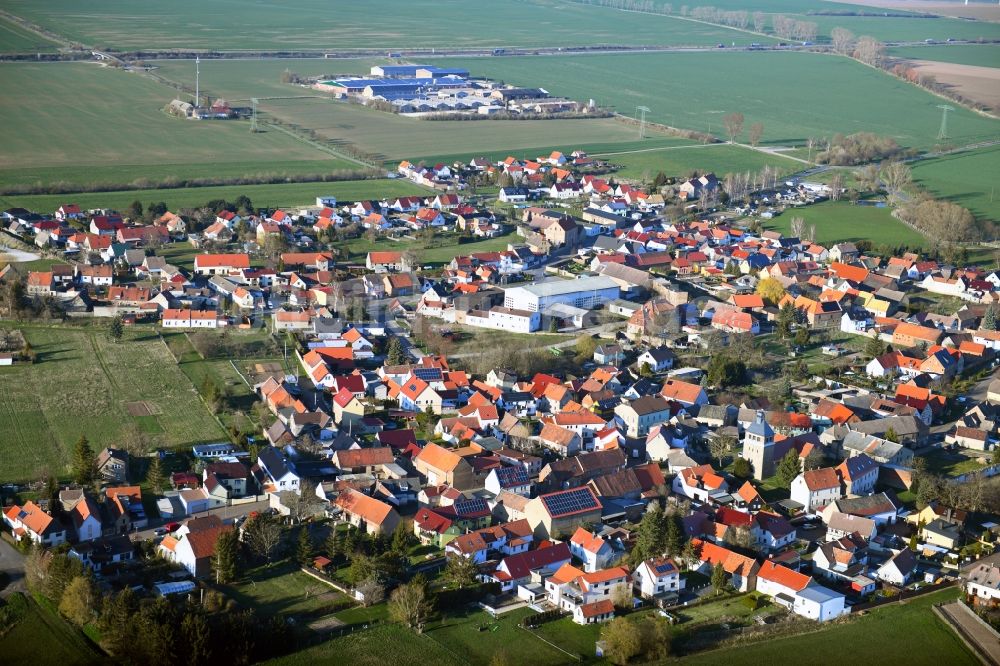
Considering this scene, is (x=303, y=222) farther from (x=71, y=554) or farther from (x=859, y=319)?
(x=71, y=554)

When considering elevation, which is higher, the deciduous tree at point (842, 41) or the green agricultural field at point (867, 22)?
the green agricultural field at point (867, 22)

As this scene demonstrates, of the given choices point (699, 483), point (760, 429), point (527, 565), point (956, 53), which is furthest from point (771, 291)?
point (956, 53)

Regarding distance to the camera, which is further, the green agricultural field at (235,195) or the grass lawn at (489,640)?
the green agricultural field at (235,195)

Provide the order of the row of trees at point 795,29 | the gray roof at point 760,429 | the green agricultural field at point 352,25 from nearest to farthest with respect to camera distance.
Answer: the gray roof at point 760,429, the green agricultural field at point 352,25, the row of trees at point 795,29

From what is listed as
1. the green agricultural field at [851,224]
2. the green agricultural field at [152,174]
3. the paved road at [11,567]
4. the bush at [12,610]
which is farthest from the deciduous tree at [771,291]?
the bush at [12,610]

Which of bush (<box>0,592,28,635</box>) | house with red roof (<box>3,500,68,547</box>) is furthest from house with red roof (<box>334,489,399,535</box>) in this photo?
bush (<box>0,592,28,635</box>)

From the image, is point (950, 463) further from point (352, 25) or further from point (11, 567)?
point (352, 25)

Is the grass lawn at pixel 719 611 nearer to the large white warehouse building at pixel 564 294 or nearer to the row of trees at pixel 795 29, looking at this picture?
the large white warehouse building at pixel 564 294

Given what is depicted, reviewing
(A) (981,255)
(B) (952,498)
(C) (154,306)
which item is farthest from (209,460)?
(A) (981,255)
